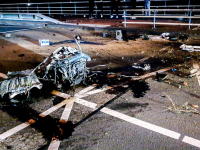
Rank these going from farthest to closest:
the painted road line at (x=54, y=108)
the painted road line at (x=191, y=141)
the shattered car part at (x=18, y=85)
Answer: the shattered car part at (x=18, y=85), the painted road line at (x=54, y=108), the painted road line at (x=191, y=141)

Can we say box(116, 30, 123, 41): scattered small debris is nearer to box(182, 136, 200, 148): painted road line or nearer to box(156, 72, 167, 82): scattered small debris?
box(156, 72, 167, 82): scattered small debris

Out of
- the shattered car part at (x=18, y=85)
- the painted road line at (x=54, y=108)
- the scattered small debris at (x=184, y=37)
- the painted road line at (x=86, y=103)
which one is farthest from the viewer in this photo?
the scattered small debris at (x=184, y=37)

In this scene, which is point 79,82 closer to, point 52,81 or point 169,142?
point 52,81

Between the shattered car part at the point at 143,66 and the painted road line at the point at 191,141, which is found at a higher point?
the shattered car part at the point at 143,66

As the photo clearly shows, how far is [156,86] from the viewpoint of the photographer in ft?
17.5

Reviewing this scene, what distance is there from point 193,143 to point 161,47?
22.1 feet

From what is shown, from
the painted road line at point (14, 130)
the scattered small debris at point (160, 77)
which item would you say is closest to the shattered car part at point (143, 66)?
the scattered small debris at point (160, 77)

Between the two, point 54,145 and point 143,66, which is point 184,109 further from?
point 143,66

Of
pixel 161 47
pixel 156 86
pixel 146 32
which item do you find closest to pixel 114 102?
pixel 156 86

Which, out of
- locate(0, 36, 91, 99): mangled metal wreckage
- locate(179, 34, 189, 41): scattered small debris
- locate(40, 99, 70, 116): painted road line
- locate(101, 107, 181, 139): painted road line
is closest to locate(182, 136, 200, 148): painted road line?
locate(101, 107, 181, 139): painted road line

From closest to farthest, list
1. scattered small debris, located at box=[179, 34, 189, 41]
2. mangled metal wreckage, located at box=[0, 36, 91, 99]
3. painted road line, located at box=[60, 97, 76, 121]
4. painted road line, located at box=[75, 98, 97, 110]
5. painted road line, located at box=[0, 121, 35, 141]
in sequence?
painted road line, located at box=[0, 121, 35, 141] < painted road line, located at box=[60, 97, 76, 121] < painted road line, located at box=[75, 98, 97, 110] < mangled metal wreckage, located at box=[0, 36, 91, 99] < scattered small debris, located at box=[179, 34, 189, 41]

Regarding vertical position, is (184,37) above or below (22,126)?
above

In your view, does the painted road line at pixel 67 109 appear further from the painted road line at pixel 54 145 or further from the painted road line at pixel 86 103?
the painted road line at pixel 54 145

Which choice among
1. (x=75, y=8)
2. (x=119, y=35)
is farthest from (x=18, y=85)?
(x=75, y=8)
